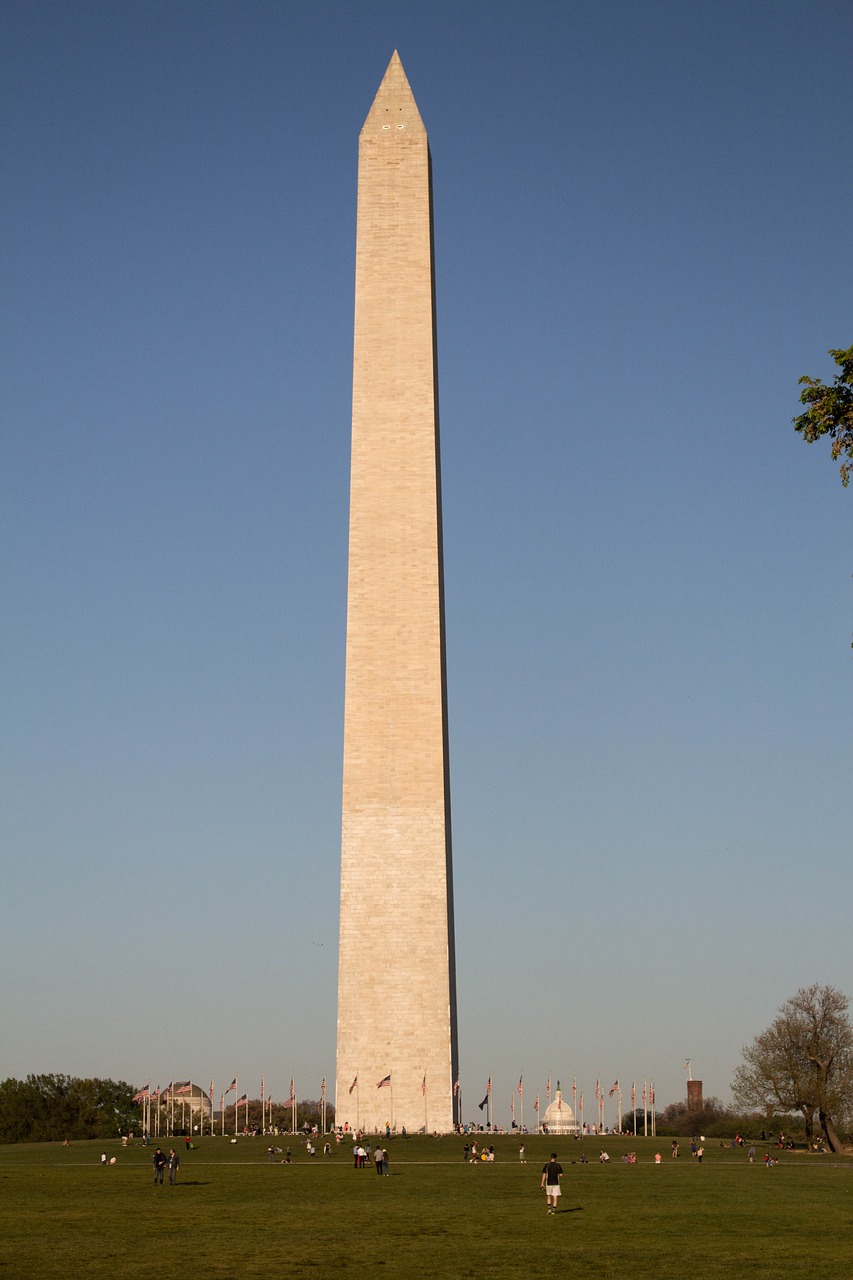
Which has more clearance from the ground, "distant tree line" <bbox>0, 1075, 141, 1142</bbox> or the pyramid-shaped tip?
the pyramid-shaped tip

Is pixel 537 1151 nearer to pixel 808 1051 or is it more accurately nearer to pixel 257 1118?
pixel 808 1051

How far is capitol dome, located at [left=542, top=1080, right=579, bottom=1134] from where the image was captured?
216ft

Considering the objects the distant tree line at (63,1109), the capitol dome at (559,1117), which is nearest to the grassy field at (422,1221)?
the capitol dome at (559,1117)

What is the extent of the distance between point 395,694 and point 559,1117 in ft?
70.4

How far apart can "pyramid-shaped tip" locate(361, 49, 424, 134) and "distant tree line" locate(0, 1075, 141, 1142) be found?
6032cm

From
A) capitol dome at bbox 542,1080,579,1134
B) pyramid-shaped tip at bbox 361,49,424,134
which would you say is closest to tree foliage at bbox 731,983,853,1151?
capitol dome at bbox 542,1080,579,1134

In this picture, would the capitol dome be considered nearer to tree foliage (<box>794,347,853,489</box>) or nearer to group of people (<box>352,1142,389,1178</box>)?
group of people (<box>352,1142,389,1178</box>)

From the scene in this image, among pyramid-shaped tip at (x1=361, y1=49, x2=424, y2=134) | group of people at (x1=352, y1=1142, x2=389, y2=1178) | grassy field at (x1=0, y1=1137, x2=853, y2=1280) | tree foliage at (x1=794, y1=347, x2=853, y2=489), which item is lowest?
grassy field at (x1=0, y1=1137, x2=853, y2=1280)

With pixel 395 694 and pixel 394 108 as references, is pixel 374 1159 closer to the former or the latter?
pixel 395 694

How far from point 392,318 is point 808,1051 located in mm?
33397

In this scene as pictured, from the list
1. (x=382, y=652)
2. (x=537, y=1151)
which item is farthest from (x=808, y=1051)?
(x=382, y=652)

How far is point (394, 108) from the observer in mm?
64688

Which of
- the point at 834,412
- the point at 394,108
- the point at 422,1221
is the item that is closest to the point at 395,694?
the point at 394,108

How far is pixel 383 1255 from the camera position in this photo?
20891 mm
